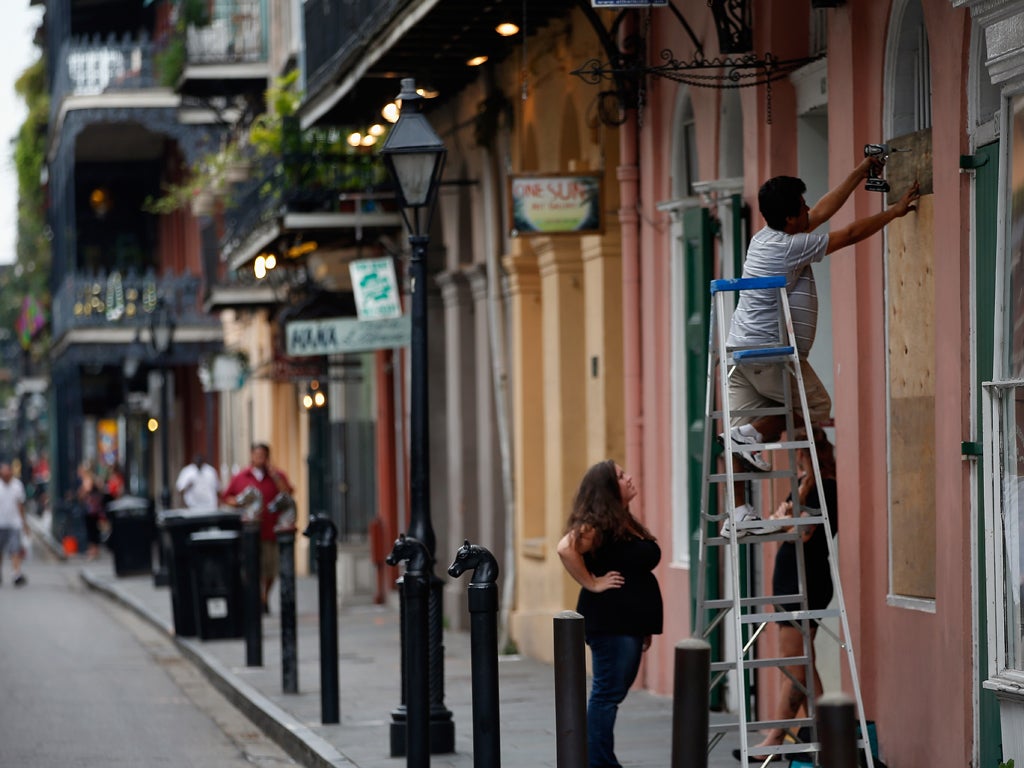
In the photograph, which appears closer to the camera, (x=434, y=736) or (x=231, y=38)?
(x=434, y=736)

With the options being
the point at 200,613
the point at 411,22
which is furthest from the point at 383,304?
the point at 411,22

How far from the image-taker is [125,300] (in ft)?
129

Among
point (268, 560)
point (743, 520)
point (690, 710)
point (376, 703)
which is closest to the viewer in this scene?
point (690, 710)

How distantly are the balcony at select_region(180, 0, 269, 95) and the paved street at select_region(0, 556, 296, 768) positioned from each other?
1015 cm

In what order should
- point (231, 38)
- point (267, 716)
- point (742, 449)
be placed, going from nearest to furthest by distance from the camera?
point (742, 449) → point (267, 716) → point (231, 38)

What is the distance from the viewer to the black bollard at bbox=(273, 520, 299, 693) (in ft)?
48.4

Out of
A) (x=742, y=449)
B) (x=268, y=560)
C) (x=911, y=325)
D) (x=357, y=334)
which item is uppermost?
(x=357, y=334)

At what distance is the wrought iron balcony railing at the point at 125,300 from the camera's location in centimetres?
3897

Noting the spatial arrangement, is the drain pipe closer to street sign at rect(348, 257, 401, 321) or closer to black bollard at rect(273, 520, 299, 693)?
black bollard at rect(273, 520, 299, 693)

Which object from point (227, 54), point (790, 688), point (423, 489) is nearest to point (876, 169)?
point (790, 688)

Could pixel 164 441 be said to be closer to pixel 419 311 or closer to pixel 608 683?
pixel 419 311

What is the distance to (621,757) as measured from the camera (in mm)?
11125

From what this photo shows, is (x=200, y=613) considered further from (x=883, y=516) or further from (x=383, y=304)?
(x=883, y=516)

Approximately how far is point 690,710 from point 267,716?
24.6 ft
